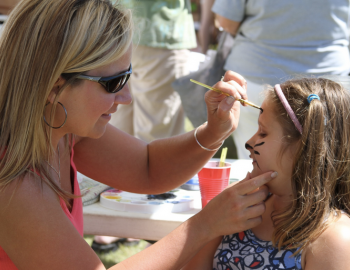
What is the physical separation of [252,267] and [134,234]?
0.45m

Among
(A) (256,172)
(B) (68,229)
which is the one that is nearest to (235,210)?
(A) (256,172)

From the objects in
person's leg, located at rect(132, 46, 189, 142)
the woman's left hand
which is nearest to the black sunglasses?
the woman's left hand

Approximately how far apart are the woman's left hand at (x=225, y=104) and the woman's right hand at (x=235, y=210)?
12.3 inches

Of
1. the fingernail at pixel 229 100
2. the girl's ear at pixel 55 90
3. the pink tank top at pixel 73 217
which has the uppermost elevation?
the girl's ear at pixel 55 90

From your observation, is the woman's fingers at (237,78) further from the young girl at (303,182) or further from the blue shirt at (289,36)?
the blue shirt at (289,36)

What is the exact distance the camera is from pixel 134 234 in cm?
149

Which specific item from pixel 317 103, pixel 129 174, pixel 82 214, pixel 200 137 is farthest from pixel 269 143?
pixel 82 214

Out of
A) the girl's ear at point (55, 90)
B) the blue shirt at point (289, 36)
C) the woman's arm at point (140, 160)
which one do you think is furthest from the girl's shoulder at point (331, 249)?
the blue shirt at point (289, 36)

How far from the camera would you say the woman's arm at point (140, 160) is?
156 cm

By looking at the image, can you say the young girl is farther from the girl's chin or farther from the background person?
the background person

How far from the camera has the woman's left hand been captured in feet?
4.38

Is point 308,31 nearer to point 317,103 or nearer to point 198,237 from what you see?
point 317,103

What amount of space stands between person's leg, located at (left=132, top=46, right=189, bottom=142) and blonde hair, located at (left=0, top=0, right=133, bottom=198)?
195 cm

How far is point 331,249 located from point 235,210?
0.28 m
